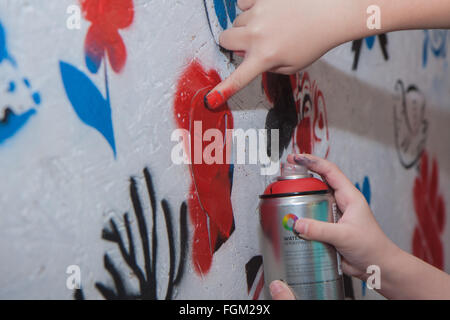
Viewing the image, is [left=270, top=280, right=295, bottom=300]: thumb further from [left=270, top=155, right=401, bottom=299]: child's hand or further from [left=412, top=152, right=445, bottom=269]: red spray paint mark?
[left=412, top=152, right=445, bottom=269]: red spray paint mark

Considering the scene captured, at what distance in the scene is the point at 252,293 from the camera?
769 mm

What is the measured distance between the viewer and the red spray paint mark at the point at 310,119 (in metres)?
0.88

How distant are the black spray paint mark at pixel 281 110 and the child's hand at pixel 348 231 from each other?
0.44 feet

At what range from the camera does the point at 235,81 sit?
0.65 meters

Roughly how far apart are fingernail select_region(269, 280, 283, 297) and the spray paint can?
11 millimetres

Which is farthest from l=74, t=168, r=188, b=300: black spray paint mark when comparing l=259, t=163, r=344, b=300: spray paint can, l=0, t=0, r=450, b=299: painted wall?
l=259, t=163, r=344, b=300: spray paint can

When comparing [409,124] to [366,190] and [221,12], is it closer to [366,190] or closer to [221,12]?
[366,190]

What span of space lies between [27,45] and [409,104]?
1145mm

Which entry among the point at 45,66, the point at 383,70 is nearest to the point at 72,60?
the point at 45,66

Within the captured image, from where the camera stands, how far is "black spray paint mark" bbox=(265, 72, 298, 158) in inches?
31.8

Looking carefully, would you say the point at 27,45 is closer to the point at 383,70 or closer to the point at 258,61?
the point at 258,61

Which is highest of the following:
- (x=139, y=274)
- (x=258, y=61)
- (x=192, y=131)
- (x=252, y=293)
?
(x=258, y=61)

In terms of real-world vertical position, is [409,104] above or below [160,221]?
above

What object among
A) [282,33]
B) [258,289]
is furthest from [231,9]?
[258,289]
